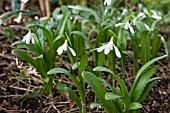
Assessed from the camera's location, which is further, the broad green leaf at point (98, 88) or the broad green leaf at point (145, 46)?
the broad green leaf at point (145, 46)

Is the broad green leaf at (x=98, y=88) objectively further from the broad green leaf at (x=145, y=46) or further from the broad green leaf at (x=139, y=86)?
the broad green leaf at (x=145, y=46)

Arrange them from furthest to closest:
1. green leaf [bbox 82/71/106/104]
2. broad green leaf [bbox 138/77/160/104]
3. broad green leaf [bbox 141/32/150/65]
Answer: broad green leaf [bbox 141/32/150/65]
broad green leaf [bbox 138/77/160/104]
green leaf [bbox 82/71/106/104]

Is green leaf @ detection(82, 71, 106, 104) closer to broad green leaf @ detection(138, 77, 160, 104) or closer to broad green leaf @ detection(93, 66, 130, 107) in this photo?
broad green leaf @ detection(93, 66, 130, 107)

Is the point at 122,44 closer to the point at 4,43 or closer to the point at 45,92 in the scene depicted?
the point at 45,92

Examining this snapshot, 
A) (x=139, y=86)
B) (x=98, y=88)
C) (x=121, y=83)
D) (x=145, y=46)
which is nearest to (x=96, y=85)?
(x=98, y=88)

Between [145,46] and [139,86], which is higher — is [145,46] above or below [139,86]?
above

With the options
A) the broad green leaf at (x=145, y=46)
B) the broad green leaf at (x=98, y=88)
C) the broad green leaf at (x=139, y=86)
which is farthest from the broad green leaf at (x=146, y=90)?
the broad green leaf at (x=145, y=46)

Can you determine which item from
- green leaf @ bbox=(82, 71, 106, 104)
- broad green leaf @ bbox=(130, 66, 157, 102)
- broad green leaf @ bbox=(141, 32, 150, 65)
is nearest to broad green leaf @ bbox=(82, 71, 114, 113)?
green leaf @ bbox=(82, 71, 106, 104)

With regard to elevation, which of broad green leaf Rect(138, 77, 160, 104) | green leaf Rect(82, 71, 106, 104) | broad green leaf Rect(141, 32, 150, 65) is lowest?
broad green leaf Rect(138, 77, 160, 104)

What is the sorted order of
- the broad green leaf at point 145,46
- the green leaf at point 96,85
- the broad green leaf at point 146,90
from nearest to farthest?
the green leaf at point 96,85 < the broad green leaf at point 146,90 < the broad green leaf at point 145,46

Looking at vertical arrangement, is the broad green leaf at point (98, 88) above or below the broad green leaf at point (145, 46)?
below

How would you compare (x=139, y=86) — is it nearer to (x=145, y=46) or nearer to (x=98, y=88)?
(x=98, y=88)
